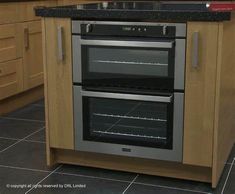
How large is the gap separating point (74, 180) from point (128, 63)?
Answer: 27.9 inches

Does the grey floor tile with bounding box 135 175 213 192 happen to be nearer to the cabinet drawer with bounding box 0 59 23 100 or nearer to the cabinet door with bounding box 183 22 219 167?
the cabinet door with bounding box 183 22 219 167

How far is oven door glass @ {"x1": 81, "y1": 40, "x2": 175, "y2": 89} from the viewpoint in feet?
7.45

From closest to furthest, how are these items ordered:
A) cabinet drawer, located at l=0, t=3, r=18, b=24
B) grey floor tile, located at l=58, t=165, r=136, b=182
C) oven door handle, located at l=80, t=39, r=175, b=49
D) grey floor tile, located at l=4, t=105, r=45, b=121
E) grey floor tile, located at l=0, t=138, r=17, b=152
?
oven door handle, located at l=80, t=39, r=175, b=49, grey floor tile, located at l=58, t=165, r=136, b=182, grey floor tile, located at l=0, t=138, r=17, b=152, cabinet drawer, located at l=0, t=3, r=18, b=24, grey floor tile, located at l=4, t=105, r=45, b=121

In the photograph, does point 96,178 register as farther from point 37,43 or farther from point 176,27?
point 37,43

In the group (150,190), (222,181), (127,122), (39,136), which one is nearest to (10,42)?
(39,136)

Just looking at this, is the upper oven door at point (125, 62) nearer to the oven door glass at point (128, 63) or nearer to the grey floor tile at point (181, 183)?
the oven door glass at point (128, 63)

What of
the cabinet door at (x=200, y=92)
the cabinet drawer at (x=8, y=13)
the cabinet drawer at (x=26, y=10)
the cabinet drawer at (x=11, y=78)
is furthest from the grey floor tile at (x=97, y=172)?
the cabinet drawer at (x=26, y=10)

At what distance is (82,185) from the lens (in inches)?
94.1

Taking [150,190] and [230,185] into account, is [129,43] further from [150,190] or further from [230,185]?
[230,185]

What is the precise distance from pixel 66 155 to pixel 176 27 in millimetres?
1007

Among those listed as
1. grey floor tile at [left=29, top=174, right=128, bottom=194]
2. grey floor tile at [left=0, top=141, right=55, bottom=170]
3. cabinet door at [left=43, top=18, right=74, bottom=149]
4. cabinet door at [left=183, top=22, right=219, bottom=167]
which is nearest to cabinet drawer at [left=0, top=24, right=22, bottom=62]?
grey floor tile at [left=0, top=141, right=55, bottom=170]

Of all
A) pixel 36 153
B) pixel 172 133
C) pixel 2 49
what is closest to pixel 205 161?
pixel 172 133

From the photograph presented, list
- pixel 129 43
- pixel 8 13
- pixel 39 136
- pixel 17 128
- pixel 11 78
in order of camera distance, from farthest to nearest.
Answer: pixel 11 78 → pixel 8 13 → pixel 17 128 → pixel 39 136 → pixel 129 43

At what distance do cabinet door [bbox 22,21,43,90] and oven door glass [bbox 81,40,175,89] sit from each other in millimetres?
1626
